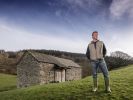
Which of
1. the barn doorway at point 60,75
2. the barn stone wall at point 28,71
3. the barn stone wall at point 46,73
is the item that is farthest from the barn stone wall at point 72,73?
the barn stone wall at point 28,71

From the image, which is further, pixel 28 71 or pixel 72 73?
pixel 72 73

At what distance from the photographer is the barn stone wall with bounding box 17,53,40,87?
53.9m

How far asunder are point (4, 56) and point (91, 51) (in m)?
129

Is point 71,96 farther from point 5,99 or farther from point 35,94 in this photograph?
point 5,99

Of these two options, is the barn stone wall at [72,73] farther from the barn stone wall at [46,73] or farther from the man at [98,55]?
the man at [98,55]

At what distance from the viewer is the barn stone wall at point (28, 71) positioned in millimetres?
53906

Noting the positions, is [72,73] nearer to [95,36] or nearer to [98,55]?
[98,55]

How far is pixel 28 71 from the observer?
55031 mm

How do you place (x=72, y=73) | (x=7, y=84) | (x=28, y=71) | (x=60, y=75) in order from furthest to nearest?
(x=7, y=84) < (x=72, y=73) < (x=60, y=75) < (x=28, y=71)

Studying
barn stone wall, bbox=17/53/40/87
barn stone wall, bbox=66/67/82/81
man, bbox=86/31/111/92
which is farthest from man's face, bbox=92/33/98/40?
barn stone wall, bbox=66/67/82/81

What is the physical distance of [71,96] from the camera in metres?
16.8

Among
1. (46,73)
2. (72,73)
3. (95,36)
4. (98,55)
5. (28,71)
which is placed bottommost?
(98,55)

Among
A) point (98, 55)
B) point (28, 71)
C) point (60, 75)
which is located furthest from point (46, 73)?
point (98, 55)

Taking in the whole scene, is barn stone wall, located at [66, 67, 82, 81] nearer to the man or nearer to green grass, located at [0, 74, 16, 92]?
green grass, located at [0, 74, 16, 92]
